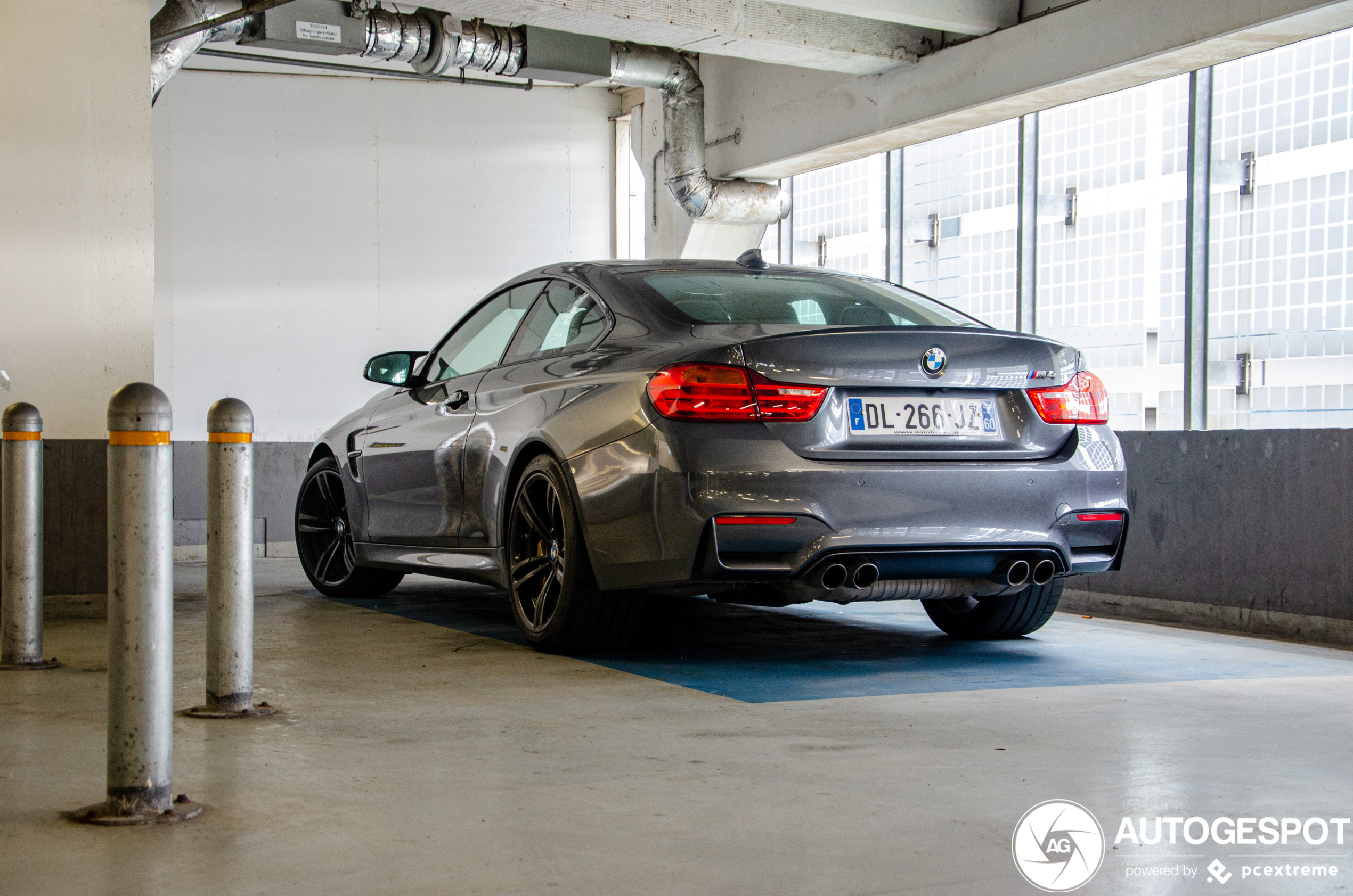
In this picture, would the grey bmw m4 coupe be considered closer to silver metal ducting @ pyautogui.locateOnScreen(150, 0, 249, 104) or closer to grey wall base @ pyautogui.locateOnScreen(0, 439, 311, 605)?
grey wall base @ pyautogui.locateOnScreen(0, 439, 311, 605)

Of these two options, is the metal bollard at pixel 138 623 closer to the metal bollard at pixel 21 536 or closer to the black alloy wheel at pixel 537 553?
the black alloy wheel at pixel 537 553

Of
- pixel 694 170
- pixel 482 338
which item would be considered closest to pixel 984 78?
pixel 694 170

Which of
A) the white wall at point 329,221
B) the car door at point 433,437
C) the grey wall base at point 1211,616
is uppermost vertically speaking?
the white wall at point 329,221

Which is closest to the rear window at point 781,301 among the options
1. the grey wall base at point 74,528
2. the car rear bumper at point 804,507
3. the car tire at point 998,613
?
the car rear bumper at point 804,507

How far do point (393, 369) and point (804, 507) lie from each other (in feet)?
9.24

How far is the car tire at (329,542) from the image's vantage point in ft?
22.3

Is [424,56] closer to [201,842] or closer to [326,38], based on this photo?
[326,38]

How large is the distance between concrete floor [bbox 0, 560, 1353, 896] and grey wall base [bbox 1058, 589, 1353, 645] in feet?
1.85

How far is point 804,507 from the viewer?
4.05 m

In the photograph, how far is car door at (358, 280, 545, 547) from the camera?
5508 mm

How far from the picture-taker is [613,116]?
13.2m

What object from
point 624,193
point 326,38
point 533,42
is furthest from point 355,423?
point 624,193

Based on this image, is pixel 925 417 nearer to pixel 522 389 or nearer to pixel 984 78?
pixel 522 389

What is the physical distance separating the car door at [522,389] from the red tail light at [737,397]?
701mm
